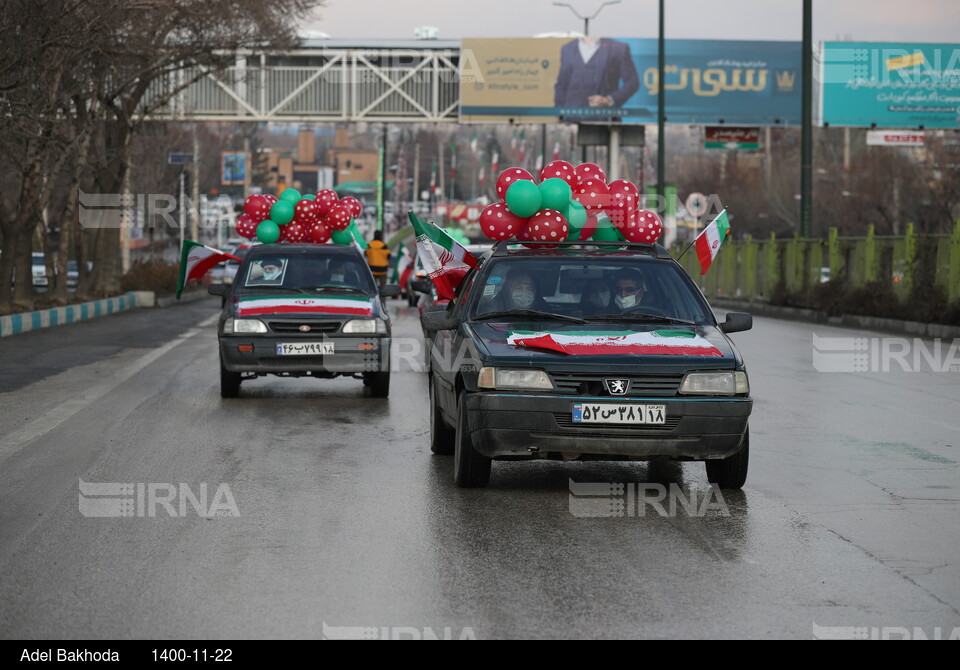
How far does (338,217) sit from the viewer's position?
66.0 ft

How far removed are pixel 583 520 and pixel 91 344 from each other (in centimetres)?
1647

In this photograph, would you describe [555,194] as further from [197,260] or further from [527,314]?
[197,260]

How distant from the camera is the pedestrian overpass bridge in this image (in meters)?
61.9

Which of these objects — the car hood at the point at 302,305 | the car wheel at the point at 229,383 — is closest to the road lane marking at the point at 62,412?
the car wheel at the point at 229,383

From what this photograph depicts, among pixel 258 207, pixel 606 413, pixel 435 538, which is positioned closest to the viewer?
pixel 435 538

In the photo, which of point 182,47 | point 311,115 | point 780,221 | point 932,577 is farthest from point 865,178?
point 932,577

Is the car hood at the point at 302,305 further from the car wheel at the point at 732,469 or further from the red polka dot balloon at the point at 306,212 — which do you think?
the car wheel at the point at 732,469

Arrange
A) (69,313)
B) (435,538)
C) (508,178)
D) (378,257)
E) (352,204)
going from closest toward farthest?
(435,538)
(508,178)
(352,204)
(69,313)
(378,257)

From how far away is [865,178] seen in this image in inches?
3142

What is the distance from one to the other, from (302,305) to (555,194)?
397cm

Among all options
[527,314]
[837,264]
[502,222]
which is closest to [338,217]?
[502,222]

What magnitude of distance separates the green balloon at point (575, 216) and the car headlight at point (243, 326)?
3941 mm

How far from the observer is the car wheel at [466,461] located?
8531mm

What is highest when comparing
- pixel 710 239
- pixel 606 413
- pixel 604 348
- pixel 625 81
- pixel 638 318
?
pixel 625 81
